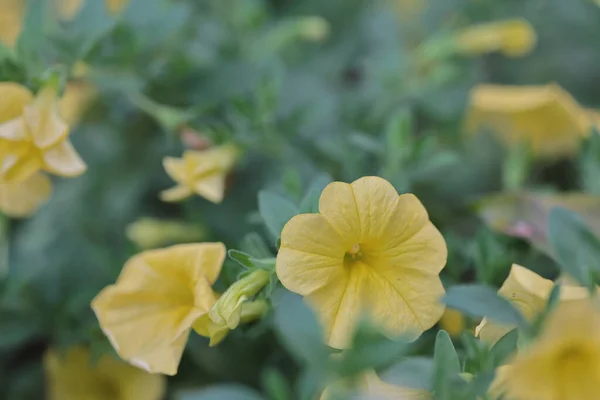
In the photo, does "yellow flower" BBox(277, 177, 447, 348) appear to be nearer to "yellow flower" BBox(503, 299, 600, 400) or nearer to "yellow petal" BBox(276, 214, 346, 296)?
"yellow petal" BBox(276, 214, 346, 296)

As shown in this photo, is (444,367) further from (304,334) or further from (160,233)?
(160,233)

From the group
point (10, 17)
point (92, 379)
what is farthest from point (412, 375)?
point (10, 17)

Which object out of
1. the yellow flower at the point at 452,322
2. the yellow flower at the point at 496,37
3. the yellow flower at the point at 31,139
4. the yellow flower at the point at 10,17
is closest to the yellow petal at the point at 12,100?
the yellow flower at the point at 31,139

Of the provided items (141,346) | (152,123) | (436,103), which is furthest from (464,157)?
(141,346)

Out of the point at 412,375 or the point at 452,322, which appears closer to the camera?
the point at 412,375

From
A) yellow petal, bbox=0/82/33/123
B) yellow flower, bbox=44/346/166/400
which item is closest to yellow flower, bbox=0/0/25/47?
yellow petal, bbox=0/82/33/123

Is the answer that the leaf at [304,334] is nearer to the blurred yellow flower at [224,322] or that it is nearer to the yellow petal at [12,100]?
the blurred yellow flower at [224,322]
